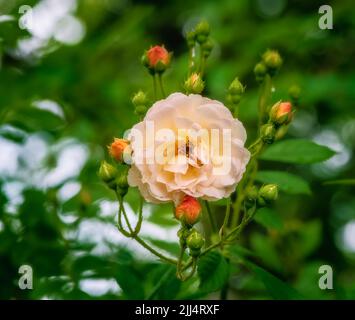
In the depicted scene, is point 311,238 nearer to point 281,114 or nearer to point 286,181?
point 286,181

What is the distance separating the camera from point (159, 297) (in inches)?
50.2

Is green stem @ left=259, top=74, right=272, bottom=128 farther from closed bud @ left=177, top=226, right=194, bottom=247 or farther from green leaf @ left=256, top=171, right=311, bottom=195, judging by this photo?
closed bud @ left=177, top=226, right=194, bottom=247

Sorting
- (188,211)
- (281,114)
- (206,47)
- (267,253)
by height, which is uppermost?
(206,47)

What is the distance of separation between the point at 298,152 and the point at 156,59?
15.8 inches

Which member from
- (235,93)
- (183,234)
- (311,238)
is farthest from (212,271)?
(311,238)

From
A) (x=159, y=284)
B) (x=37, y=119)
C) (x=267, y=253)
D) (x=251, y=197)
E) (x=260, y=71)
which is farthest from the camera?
(x=267, y=253)

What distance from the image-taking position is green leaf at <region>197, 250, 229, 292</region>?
1167 millimetres

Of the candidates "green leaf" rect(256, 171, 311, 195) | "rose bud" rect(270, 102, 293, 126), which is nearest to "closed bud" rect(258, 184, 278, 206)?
"rose bud" rect(270, 102, 293, 126)

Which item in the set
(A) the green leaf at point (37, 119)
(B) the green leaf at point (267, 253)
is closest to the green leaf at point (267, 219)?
(B) the green leaf at point (267, 253)

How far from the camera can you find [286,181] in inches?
55.5

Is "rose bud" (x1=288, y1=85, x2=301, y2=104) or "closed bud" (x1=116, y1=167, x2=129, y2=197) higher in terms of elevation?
"rose bud" (x1=288, y1=85, x2=301, y2=104)

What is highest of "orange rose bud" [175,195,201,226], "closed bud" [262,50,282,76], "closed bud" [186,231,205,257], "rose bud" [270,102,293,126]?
"closed bud" [262,50,282,76]

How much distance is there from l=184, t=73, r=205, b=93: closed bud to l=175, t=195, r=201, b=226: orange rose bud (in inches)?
9.4
